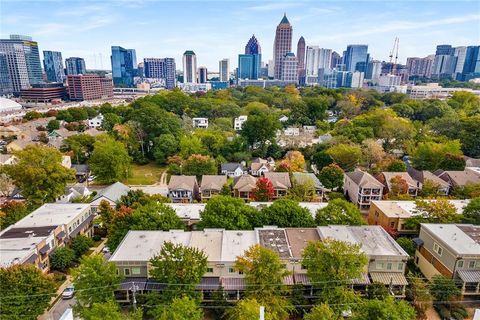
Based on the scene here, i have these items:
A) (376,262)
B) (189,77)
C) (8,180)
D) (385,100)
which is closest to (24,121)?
(8,180)

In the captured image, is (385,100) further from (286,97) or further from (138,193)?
(138,193)

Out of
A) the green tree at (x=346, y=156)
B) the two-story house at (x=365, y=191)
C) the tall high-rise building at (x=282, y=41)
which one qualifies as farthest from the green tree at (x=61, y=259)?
the tall high-rise building at (x=282, y=41)

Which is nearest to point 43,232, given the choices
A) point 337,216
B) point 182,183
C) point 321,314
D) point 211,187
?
point 182,183

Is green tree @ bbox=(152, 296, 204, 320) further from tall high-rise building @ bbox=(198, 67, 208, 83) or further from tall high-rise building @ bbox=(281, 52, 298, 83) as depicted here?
tall high-rise building @ bbox=(198, 67, 208, 83)

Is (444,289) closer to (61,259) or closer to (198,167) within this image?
(61,259)

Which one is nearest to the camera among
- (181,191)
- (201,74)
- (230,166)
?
(181,191)

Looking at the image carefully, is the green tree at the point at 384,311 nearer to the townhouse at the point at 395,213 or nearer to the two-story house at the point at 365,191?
the townhouse at the point at 395,213
